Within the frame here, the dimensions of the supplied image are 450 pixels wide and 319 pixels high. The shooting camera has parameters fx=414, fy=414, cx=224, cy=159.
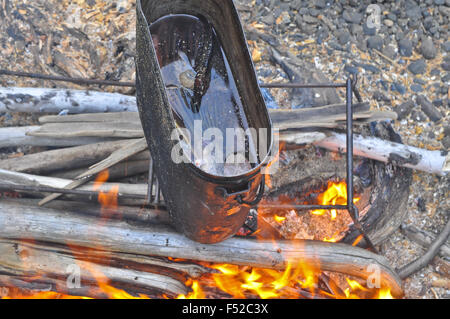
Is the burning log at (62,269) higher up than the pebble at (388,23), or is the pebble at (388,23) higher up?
the pebble at (388,23)

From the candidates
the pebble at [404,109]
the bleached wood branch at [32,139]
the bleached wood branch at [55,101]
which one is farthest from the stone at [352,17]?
the bleached wood branch at [32,139]

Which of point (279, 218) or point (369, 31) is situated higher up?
point (369, 31)

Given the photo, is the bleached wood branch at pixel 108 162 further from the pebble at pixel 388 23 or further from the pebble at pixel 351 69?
the pebble at pixel 388 23

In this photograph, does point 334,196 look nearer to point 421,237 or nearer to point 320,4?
point 421,237

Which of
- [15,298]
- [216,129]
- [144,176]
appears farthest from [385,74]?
[15,298]

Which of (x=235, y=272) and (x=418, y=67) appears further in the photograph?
(x=418, y=67)

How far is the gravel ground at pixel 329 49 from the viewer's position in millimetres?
3270

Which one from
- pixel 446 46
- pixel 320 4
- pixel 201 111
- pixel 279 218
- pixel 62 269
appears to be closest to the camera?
pixel 62 269

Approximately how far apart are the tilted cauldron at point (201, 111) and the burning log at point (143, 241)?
131 mm

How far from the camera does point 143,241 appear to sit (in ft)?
8.18

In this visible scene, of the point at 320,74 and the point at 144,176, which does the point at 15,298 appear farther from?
the point at 320,74

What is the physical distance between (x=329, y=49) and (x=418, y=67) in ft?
2.51
